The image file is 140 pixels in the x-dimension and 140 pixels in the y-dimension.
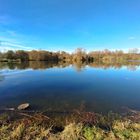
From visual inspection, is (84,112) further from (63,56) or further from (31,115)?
(63,56)

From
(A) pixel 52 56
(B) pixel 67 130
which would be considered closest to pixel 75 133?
(B) pixel 67 130

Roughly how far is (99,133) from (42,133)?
5.54 ft

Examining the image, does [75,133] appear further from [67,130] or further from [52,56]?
[52,56]

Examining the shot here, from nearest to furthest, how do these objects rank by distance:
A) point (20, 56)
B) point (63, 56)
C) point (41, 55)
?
point (20, 56) → point (41, 55) → point (63, 56)

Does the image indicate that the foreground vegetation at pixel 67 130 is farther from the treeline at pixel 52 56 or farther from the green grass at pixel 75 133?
the treeline at pixel 52 56

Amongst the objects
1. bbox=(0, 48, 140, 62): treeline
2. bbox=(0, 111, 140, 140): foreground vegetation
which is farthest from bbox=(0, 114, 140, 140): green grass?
bbox=(0, 48, 140, 62): treeline

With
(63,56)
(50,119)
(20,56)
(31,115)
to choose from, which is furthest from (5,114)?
(63,56)

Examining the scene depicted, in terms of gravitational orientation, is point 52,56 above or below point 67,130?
above

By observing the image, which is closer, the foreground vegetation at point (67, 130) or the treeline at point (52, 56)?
the foreground vegetation at point (67, 130)

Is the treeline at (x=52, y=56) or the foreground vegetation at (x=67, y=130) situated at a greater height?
the treeline at (x=52, y=56)

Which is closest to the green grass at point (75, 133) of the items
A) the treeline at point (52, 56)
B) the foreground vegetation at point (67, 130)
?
Result: the foreground vegetation at point (67, 130)

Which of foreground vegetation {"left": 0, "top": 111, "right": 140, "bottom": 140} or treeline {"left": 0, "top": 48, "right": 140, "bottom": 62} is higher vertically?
treeline {"left": 0, "top": 48, "right": 140, "bottom": 62}

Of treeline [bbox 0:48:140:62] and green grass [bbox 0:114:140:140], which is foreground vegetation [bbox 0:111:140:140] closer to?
green grass [bbox 0:114:140:140]

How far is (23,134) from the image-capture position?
4031 mm
